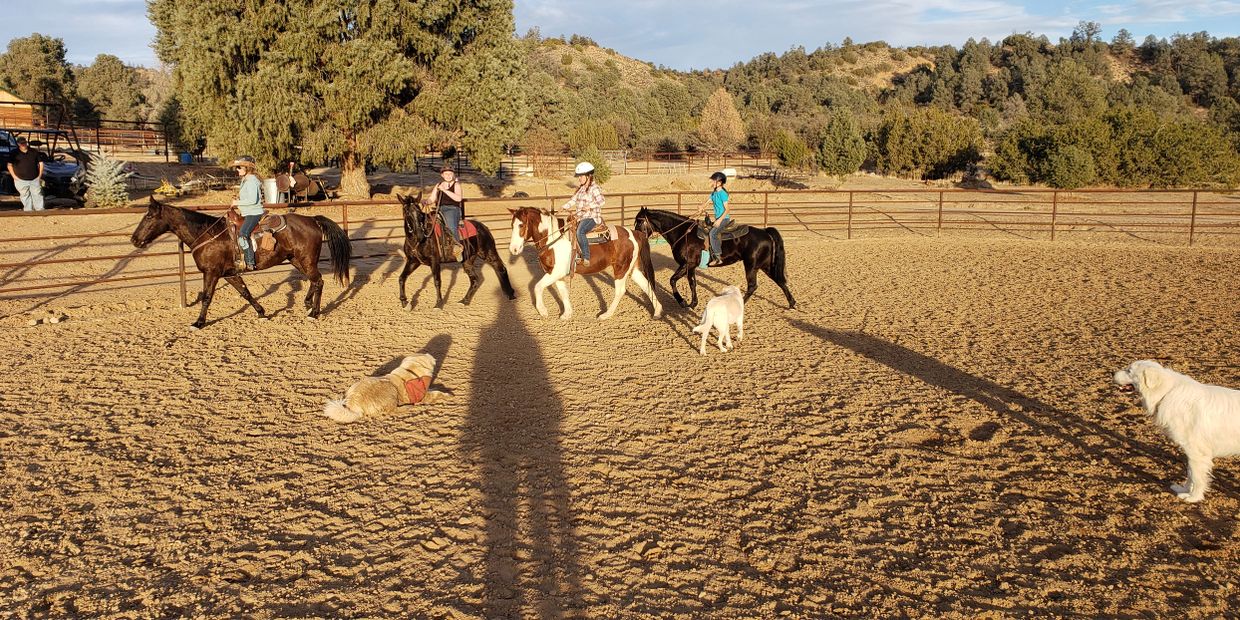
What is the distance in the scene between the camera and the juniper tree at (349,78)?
18234 millimetres

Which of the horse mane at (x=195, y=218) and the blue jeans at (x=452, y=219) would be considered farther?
the blue jeans at (x=452, y=219)

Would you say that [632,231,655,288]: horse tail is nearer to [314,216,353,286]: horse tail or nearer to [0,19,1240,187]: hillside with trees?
[314,216,353,286]: horse tail

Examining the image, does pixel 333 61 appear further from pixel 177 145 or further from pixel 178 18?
pixel 177 145

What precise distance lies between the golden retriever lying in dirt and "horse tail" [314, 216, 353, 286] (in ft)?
12.6

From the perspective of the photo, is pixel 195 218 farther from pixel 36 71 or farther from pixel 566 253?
pixel 36 71

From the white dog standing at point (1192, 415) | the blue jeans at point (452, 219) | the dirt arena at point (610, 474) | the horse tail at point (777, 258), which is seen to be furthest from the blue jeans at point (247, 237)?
the white dog standing at point (1192, 415)

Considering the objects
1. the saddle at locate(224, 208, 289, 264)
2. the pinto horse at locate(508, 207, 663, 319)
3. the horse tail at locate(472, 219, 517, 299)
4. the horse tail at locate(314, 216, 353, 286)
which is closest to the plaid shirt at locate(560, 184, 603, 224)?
the pinto horse at locate(508, 207, 663, 319)

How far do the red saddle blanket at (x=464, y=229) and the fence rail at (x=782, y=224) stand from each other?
38.0 inches

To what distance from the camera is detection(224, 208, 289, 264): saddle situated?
26.8 feet

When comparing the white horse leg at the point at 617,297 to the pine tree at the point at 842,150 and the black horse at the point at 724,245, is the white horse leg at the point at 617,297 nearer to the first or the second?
the black horse at the point at 724,245

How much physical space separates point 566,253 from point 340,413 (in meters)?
3.89

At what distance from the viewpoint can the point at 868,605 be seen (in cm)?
A: 322

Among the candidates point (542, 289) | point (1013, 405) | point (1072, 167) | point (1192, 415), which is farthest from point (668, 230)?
point (1072, 167)

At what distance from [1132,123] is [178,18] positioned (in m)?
34.7
